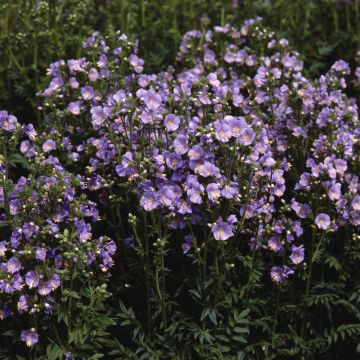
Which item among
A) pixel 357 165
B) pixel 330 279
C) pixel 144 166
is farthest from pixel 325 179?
pixel 144 166

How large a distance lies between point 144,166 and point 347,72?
2335mm

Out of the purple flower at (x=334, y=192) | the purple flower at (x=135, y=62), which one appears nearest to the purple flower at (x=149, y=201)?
the purple flower at (x=334, y=192)

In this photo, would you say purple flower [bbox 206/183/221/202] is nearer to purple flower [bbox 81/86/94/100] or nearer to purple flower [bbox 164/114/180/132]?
purple flower [bbox 164/114/180/132]

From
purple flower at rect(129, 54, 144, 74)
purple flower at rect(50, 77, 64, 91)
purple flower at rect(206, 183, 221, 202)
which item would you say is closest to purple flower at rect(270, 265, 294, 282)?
purple flower at rect(206, 183, 221, 202)

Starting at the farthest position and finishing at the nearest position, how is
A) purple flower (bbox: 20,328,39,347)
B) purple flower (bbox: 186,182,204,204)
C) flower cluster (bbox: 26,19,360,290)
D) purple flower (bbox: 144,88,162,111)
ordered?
Result: purple flower (bbox: 144,88,162,111)
flower cluster (bbox: 26,19,360,290)
purple flower (bbox: 186,182,204,204)
purple flower (bbox: 20,328,39,347)

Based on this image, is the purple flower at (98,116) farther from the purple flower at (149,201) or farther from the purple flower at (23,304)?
the purple flower at (23,304)

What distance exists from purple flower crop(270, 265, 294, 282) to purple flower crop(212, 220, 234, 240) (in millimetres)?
582

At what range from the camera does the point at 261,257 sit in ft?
15.8

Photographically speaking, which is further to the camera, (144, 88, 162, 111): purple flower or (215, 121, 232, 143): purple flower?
(144, 88, 162, 111): purple flower

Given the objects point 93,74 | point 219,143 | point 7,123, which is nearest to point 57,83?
point 93,74

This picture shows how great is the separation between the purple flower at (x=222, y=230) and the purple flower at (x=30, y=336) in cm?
115

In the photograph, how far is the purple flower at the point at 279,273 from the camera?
4.41m

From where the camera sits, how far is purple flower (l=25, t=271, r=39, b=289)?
3.67 m

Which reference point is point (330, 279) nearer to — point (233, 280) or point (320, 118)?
point (233, 280)
